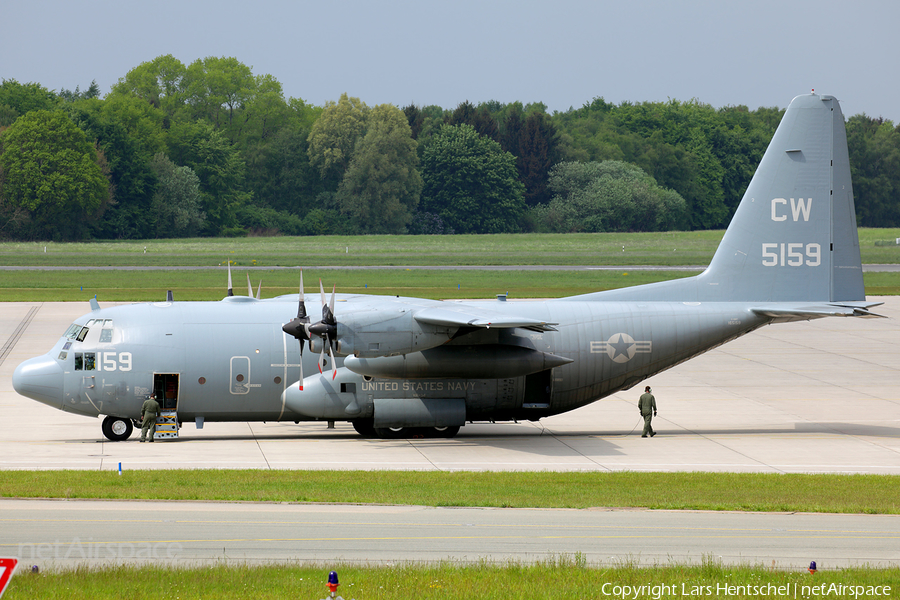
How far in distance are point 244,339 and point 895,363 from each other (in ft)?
95.1

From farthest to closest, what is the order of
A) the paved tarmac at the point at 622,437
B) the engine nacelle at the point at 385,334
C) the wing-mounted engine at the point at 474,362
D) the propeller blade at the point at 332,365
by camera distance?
the wing-mounted engine at the point at 474,362, the propeller blade at the point at 332,365, the engine nacelle at the point at 385,334, the paved tarmac at the point at 622,437

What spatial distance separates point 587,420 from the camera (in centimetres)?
2994

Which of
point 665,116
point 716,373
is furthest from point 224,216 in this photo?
point 716,373

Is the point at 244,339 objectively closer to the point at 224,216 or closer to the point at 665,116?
the point at 224,216

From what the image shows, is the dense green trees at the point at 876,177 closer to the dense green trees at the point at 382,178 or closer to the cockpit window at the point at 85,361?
the dense green trees at the point at 382,178

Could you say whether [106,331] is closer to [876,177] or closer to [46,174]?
[46,174]

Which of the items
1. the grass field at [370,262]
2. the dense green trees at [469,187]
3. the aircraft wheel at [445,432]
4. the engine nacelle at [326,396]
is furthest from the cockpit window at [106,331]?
the dense green trees at [469,187]

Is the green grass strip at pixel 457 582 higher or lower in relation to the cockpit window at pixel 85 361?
lower

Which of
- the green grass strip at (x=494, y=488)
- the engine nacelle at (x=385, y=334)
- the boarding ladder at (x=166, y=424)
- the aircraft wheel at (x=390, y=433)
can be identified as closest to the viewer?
the green grass strip at (x=494, y=488)

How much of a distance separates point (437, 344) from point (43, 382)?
10.8 meters

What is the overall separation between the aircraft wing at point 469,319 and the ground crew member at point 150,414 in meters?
7.63

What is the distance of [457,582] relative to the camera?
12.4 metres

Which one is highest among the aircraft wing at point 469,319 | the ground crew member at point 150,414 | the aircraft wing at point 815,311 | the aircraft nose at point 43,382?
the aircraft wing at point 469,319

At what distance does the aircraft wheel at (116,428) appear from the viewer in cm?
2556
